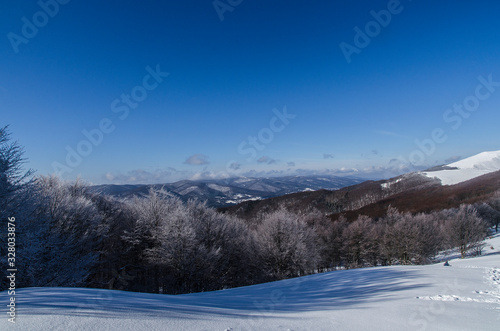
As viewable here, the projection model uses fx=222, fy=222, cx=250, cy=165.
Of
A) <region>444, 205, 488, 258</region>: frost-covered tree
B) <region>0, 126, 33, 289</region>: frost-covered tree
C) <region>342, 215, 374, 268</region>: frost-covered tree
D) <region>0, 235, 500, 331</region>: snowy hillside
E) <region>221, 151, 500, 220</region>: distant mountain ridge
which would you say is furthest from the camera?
<region>221, 151, 500, 220</region>: distant mountain ridge

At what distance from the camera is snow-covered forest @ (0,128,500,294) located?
576 inches

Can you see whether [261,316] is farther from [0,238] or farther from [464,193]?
[464,193]

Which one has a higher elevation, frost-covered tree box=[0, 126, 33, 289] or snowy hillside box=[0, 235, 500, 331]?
frost-covered tree box=[0, 126, 33, 289]

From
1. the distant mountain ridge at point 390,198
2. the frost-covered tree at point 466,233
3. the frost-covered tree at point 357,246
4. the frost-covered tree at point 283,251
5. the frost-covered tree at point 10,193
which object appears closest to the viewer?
the frost-covered tree at point 10,193

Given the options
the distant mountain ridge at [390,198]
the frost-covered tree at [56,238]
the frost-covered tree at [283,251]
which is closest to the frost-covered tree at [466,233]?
the frost-covered tree at [283,251]

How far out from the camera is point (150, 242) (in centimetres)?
2783

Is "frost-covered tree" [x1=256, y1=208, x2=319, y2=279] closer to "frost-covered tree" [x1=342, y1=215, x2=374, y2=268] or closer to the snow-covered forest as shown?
the snow-covered forest

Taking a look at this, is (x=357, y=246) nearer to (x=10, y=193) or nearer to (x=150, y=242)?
(x=150, y=242)

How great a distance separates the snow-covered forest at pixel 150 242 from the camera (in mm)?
14633

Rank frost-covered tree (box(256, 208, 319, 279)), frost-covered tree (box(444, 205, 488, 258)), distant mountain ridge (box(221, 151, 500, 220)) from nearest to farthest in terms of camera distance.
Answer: frost-covered tree (box(256, 208, 319, 279)) → frost-covered tree (box(444, 205, 488, 258)) → distant mountain ridge (box(221, 151, 500, 220))

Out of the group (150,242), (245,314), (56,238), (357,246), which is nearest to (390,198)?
(357,246)

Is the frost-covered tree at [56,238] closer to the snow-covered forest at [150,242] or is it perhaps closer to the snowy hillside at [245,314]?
the snow-covered forest at [150,242]

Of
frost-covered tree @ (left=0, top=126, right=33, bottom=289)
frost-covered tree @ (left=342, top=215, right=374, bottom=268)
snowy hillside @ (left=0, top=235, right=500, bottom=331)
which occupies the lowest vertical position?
frost-covered tree @ (left=342, top=215, right=374, bottom=268)

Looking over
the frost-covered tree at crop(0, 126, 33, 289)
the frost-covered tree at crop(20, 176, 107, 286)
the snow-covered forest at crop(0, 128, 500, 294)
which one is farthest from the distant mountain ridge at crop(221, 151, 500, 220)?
the frost-covered tree at crop(0, 126, 33, 289)
